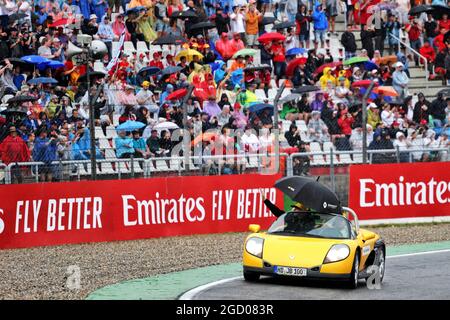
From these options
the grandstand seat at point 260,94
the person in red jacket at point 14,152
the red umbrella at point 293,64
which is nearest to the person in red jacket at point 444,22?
the red umbrella at point 293,64

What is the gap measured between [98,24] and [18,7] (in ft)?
7.36

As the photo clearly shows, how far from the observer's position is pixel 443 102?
93.0 feet

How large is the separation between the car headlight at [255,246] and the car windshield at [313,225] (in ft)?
1.46

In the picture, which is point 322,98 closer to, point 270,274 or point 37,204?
point 37,204

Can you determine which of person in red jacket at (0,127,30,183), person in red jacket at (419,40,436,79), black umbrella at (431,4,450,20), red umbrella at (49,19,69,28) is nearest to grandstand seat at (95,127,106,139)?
person in red jacket at (0,127,30,183)

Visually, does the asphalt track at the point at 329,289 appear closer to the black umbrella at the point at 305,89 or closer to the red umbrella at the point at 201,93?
the red umbrella at the point at 201,93

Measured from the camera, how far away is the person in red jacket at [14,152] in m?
20.1

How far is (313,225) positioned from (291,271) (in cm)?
120

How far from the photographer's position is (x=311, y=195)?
626 inches

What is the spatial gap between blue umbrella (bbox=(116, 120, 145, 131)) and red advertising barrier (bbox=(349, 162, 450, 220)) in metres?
4.92

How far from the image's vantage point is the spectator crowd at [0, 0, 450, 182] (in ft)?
73.6

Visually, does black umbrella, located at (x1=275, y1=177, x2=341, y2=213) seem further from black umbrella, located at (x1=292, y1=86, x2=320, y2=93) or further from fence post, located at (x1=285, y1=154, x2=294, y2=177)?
black umbrella, located at (x1=292, y1=86, x2=320, y2=93)

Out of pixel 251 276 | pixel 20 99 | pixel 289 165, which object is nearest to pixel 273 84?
pixel 289 165
